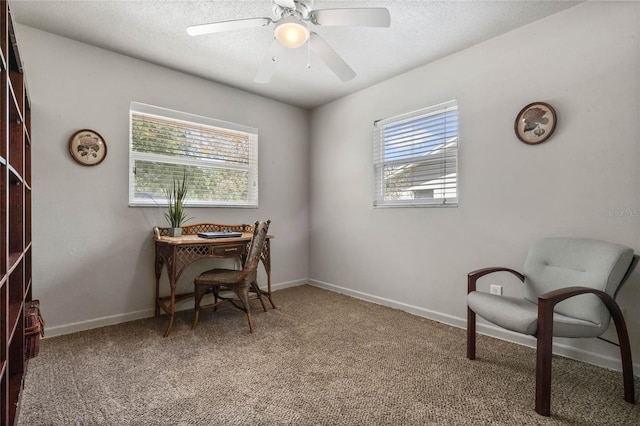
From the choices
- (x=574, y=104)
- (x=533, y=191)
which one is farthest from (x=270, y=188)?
(x=574, y=104)

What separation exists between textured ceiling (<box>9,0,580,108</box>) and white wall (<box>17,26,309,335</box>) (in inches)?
6.2

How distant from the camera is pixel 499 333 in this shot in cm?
249

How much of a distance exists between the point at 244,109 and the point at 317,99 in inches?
35.8

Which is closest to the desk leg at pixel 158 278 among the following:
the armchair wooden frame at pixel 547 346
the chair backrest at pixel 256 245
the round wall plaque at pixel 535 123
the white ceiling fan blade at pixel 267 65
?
the chair backrest at pixel 256 245

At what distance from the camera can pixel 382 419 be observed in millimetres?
1490

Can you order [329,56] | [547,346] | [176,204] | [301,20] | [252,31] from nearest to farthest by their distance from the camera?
[547,346]
[301,20]
[329,56]
[252,31]
[176,204]

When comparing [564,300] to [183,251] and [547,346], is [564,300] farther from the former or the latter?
[183,251]

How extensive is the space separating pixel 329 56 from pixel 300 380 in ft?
6.66

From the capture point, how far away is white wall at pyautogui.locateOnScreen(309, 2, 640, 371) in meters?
1.98

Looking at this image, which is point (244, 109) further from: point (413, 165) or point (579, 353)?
point (579, 353)

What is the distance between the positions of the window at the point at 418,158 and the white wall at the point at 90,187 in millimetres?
1856

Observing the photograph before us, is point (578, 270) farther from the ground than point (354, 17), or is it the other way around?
point (354, 17)

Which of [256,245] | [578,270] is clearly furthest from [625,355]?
[256,245]

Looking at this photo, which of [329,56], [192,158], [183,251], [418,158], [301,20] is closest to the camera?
[301,20]
